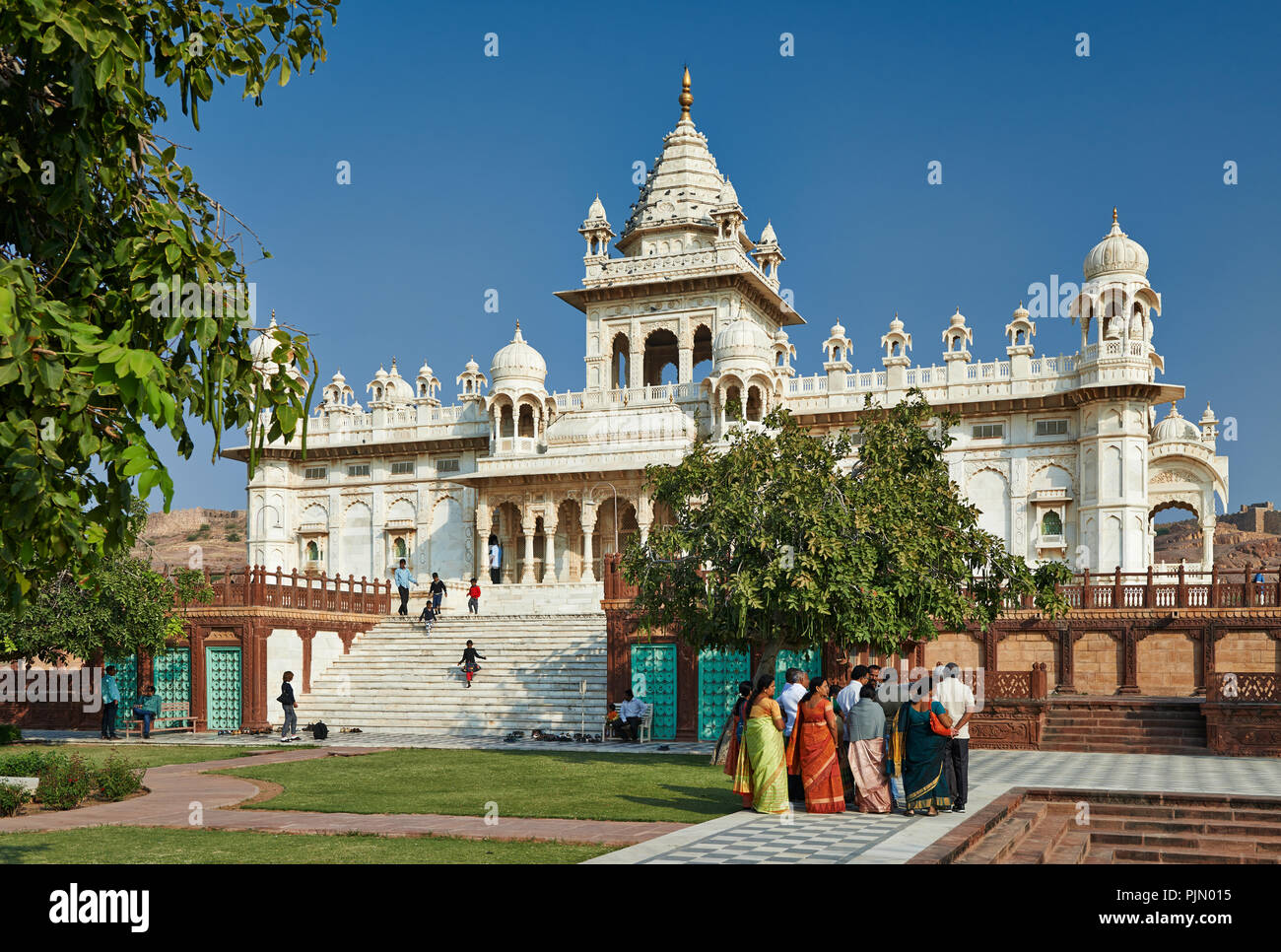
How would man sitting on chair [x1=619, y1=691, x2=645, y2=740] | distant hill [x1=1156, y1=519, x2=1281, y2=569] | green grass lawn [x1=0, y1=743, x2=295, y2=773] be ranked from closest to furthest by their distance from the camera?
green grass lawn [x1=0, y1=743, x2=295, y2=773] < man sitting on chair [x1=619, y1=691, x2=645, y2=740] < distant hill [x1=1156, y1=519, x2=1281, y2=569]

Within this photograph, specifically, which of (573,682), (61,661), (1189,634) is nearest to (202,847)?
(573,682)

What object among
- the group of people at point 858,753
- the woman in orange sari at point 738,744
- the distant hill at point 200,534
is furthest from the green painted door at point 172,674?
the distant hill at point 200,534

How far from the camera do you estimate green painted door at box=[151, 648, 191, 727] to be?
29.5 meters

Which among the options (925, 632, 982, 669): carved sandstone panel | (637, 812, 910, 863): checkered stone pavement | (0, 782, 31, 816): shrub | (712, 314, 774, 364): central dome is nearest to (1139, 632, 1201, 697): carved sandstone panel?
(925, 632, 982, 669): carved sandstone panel

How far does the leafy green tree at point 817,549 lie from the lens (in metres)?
19.1

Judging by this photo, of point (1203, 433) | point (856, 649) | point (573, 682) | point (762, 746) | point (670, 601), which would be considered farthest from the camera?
point (1203, 433)

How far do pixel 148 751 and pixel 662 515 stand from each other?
68.2 feet

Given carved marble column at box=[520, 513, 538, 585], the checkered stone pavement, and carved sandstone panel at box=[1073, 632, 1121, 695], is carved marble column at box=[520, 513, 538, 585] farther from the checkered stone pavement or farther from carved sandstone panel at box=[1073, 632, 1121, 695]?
the checkered stone pavement

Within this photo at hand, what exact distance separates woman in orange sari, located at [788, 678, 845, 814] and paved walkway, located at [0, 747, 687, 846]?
1681 millimetres

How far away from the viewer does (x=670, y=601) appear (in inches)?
836

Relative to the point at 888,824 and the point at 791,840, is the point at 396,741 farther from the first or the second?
the point at 791,840
